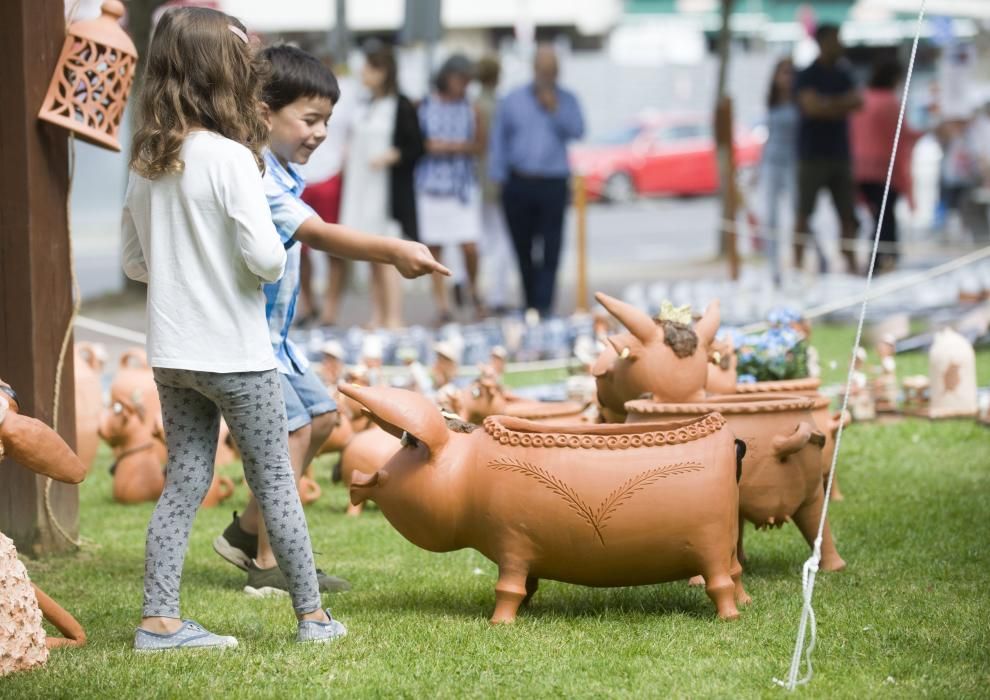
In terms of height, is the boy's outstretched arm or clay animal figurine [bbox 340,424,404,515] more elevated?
the boy's outstretched arm

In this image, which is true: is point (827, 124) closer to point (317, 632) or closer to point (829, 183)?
point (829, 183)

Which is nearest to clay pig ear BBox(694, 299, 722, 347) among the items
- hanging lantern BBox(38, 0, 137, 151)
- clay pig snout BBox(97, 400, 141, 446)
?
hanging lantern BBox(38, 0, 137, 151)

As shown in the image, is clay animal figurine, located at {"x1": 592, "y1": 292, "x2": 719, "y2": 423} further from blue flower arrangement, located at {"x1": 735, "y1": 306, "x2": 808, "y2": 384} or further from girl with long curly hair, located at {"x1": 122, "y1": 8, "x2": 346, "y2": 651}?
girl with long curly hair, located at {"x1": 122, "y1": 8, "x2": 346, "y2": 651}

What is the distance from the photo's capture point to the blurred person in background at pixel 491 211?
39.1 feet

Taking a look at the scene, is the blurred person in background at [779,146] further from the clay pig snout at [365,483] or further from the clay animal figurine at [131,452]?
the clay pig snout at [365,483]

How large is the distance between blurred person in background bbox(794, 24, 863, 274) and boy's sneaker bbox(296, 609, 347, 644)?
30.7ft

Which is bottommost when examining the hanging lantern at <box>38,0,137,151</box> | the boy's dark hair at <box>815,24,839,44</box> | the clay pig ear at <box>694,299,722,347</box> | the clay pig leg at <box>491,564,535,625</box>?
the clay pig leg at <box>491,564,535,625</box>

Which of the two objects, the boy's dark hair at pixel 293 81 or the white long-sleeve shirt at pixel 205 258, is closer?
the white long-sleeve shirt at pixel 205 258

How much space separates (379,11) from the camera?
30672 millimetres

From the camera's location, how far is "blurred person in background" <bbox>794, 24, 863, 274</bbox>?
12.3 metres

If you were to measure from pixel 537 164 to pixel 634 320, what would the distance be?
6.28 m

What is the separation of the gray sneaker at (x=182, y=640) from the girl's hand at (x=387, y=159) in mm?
7019

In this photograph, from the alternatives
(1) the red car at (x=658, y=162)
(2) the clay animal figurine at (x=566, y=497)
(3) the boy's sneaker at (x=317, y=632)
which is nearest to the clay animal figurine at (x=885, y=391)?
(2) the clay animal figurine at (x=566, y=497)

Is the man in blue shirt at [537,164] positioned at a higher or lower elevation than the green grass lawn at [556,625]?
higher
